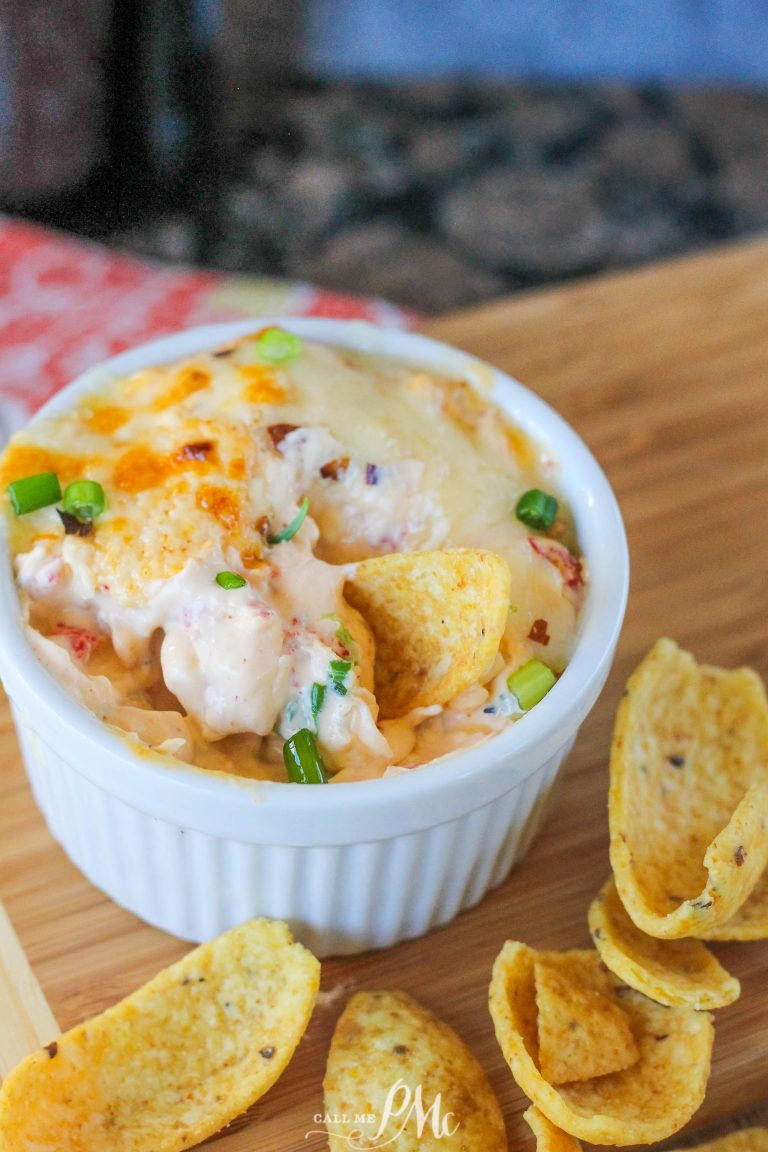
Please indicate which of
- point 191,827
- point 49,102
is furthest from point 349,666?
point 49,102

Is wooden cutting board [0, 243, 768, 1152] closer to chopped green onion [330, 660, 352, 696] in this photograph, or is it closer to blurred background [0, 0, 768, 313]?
chopped green onion [330, 660, 352, 696]

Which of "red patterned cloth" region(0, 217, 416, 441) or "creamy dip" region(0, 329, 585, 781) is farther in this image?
"red patterned cloth" region(0, 217, 416, 441)

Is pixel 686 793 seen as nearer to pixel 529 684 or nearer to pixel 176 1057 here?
pixel 529 684

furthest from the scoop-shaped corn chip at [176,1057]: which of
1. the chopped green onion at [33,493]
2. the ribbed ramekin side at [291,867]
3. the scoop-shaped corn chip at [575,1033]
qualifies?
the chopped green onion at [33,493]

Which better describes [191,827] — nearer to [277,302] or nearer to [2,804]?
[2,804]

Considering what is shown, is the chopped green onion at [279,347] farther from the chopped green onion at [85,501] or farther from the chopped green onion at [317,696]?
the chopped green onion at [317,696]

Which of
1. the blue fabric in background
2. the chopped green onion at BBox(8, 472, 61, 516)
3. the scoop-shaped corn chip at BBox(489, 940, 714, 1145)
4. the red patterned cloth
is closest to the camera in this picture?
the scoop-shaped corn chip at BBox(489, 940, 714, 1145)

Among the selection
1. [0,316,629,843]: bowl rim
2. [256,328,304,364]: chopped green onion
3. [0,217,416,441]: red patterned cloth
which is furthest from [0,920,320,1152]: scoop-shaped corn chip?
[0,217,416,441]: red patterned cloth
